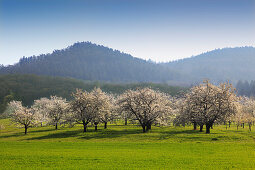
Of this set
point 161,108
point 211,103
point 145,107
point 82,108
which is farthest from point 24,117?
point 211,103

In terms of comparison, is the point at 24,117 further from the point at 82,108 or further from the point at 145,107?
the point at 145,107

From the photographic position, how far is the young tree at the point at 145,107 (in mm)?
62062

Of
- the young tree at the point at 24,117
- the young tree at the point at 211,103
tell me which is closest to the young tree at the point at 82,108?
the young tree at the point at 24,117

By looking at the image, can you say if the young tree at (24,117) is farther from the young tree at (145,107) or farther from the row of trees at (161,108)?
the young tree at (145,107)

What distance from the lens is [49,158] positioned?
27938 millimetres

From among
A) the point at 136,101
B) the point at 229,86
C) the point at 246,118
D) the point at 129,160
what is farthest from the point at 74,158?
the point at 246,118

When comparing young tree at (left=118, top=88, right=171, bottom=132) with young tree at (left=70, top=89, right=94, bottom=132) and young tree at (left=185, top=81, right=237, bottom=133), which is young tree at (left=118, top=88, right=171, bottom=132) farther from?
young tree at (left=70, top=89, right=94, bottom=132)

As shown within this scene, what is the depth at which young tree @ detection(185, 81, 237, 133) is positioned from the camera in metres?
57.0

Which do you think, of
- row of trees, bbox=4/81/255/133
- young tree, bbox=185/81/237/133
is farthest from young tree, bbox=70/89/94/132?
young tree, bbox=185/81/237/133

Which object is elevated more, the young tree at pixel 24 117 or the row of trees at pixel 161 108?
the row of trees at pixel 161 108

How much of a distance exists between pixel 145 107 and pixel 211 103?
780 inches

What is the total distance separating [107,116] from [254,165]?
55976 millimetres

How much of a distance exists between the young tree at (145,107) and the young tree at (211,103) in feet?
28.3

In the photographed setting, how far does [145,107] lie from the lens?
62.5 meters
